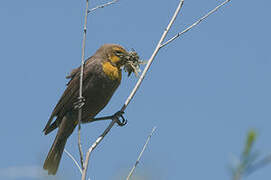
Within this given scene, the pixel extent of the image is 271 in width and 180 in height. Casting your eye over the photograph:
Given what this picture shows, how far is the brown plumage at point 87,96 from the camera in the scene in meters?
5.80

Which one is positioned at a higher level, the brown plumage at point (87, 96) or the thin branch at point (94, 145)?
the brown plumage at point (87, 96)

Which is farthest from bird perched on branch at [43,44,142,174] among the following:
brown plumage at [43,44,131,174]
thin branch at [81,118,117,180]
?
thin branch at [81,118,117,180]

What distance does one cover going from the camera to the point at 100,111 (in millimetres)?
6094

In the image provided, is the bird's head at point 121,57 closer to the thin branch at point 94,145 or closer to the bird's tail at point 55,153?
the bird's tail at point 55,153

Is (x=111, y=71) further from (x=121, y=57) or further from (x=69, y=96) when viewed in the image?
(x=69, y=96)

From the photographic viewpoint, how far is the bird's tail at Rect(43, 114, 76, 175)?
5828mm

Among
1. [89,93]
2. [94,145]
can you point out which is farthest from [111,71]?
[94,145]

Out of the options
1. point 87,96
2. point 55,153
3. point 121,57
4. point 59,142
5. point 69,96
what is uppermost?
point 121,57

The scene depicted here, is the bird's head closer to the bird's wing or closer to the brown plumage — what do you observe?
the brown plumage

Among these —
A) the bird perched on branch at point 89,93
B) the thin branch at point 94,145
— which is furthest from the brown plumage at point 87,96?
the thin branch at point 94,145

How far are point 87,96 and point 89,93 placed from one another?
2.2 inches

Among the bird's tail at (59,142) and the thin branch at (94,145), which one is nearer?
the thin branch at (94,145)

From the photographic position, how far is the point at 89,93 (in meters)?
5.79

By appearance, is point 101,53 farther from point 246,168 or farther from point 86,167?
point 246,168
